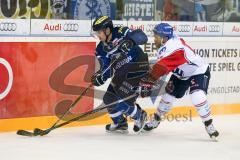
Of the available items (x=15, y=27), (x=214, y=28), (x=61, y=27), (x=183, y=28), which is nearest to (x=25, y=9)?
(x=15, y=27)

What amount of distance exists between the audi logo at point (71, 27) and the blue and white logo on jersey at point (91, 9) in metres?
0.11

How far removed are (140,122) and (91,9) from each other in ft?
4.68

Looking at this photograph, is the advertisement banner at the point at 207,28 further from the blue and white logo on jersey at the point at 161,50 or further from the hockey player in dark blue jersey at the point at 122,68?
the blue and white logo on jersey at the point at 161,50

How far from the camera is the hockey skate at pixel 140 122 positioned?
5.98 metres

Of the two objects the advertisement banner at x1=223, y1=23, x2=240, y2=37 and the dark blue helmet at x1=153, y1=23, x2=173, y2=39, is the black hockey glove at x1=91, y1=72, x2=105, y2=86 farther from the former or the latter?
the advertisement banner at x1=223, y1=23, x2=240, y2=37

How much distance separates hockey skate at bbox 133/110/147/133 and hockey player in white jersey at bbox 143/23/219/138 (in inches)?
12.8

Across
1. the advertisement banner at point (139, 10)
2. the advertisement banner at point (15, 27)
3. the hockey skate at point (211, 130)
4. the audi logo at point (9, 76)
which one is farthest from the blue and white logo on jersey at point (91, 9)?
the hockey skate at point (211, 130)

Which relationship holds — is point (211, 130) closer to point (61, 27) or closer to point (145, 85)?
point (145, 85)

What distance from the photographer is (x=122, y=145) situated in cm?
548

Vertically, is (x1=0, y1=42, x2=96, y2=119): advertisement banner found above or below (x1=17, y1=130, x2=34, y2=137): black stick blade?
above

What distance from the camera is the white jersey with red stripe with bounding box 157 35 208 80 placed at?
5461 millimetres

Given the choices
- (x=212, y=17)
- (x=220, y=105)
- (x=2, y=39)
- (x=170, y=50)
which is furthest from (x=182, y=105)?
(x=2, y=39)

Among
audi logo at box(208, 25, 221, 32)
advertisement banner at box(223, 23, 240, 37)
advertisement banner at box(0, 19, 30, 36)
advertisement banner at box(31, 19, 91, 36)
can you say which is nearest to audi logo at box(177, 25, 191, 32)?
audi logo at box(208, 25, 221, 32)

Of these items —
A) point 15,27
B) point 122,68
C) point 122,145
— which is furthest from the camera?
point 15,27
